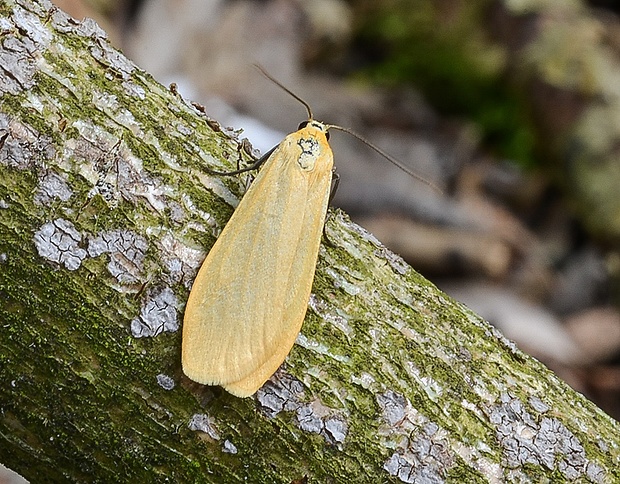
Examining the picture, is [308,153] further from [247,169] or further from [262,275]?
Answer: [262,275]

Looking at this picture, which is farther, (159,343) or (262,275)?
(262,275)

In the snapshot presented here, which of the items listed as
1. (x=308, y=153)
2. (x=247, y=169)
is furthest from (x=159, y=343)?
(x=308, y=153)

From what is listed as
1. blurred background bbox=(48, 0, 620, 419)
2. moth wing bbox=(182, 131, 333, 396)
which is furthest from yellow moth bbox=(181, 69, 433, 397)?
blurred background bbox=(48, 0, 620, 419)

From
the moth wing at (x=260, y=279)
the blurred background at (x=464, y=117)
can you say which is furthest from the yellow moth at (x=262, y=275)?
the blurred background at (x=464, y=117)

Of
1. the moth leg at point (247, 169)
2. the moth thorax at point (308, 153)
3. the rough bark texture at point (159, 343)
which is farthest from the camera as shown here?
the moth thorax at point (308, 153)

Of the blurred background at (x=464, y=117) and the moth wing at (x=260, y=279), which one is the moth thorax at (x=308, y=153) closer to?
the moth wing at (x=260, y=279)
